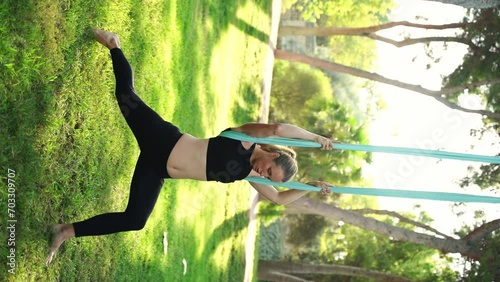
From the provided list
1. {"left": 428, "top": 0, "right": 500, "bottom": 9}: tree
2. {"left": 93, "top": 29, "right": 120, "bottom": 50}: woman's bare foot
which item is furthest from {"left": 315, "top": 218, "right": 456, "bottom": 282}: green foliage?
{"left": 93, "top": 29, "right": 120, "bottom": 50}: woman's bare foot

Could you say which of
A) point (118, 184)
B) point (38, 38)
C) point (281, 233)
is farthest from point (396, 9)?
point (38, 38)

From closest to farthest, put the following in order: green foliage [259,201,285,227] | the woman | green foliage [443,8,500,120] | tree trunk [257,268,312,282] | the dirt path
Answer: the woman
the dirt path
green foliage [443,8,500,120]
green foliage [259,201,285,227]
tree trunk [257,268,312,282]

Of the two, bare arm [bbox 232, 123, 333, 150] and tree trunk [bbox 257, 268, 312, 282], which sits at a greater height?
bare arm [bbox 232, 123, 333, 150]

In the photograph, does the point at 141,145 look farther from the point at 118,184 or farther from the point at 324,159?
the point at 324,159

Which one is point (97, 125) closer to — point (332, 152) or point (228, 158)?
point (228, 158)

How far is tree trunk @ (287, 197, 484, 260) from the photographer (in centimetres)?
1265

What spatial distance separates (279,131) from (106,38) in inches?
71.2

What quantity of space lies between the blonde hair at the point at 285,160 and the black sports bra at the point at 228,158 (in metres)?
0.14

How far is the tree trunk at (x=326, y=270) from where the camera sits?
48.4ft

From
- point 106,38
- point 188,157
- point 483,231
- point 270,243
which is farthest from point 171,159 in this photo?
point 270,243

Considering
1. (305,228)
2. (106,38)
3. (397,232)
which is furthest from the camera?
(305,228)

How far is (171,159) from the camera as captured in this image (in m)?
4.90

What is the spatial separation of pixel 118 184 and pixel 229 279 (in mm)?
5660

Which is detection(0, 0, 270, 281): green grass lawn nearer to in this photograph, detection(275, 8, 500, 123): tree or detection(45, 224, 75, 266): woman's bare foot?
detection(45, 224, 75, 266): woman's bare foot
